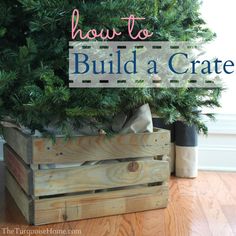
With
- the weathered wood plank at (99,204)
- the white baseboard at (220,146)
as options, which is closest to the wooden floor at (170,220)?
the weathered wood plank at (99,204)

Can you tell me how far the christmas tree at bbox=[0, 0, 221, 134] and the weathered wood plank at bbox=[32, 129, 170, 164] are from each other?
5 centimetres

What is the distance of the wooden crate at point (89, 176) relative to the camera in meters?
0.90

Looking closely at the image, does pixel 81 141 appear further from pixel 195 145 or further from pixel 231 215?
pixel 195 145

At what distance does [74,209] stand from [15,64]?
0.41 metres

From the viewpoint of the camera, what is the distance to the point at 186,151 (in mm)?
1399

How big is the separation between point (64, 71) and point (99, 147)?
0.73 ft

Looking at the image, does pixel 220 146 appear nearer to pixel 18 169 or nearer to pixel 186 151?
pixel 186 151

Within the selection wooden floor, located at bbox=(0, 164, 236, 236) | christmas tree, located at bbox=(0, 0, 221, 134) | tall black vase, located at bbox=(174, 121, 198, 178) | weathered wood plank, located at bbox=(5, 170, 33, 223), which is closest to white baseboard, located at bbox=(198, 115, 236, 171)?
tall black vase, located at bbox=(174, 121, 198, 178)

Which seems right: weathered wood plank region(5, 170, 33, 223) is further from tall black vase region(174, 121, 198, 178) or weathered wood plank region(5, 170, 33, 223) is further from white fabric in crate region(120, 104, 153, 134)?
tall black vase region(174, 121, 198, 178)

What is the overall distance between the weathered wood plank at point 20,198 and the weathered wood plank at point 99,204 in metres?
0.02

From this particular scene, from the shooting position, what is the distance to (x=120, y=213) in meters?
1.00

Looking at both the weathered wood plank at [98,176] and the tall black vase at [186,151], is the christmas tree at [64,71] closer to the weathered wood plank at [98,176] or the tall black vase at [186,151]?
the weathered wood plank at [98,176]

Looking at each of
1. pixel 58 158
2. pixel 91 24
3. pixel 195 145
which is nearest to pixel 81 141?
pixel 58 158

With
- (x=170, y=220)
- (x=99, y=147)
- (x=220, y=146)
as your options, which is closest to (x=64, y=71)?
(x=99, y=147)
